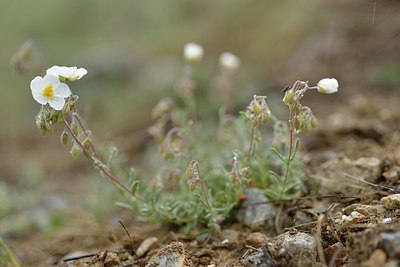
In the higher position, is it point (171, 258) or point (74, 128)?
point (74, 128)

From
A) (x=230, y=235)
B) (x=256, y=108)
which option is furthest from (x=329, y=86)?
(x=230, y=235)

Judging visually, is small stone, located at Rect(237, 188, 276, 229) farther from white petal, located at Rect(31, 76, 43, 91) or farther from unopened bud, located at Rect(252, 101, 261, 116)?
white petal, located at Rect(31, 76, 43, 91)

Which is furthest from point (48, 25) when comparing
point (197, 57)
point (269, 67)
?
point (197, 57)

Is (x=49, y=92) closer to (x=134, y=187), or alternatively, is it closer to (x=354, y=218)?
(x=134, y=187)

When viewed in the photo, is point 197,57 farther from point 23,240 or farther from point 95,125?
point 95,125

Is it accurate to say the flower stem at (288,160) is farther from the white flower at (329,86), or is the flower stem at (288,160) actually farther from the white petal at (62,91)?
the white petal at (62,91)

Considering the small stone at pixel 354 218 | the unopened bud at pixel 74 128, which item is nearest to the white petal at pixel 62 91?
the unopened bud at pixel 74 128
